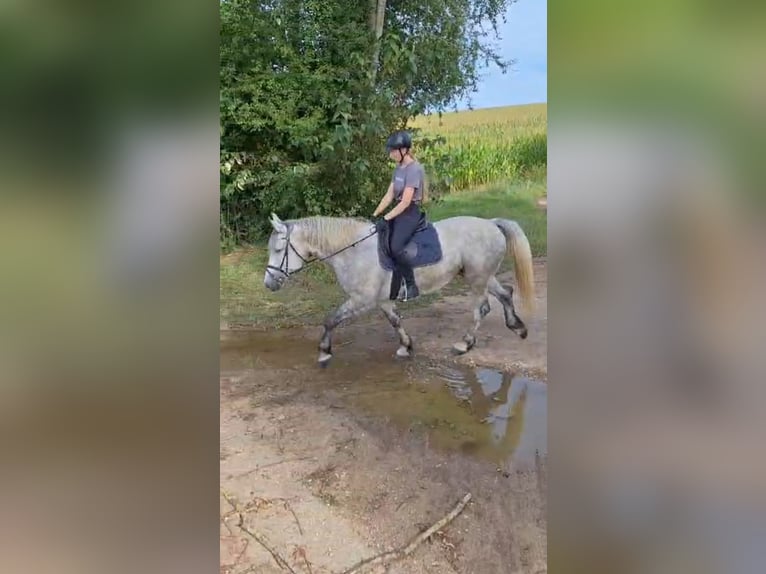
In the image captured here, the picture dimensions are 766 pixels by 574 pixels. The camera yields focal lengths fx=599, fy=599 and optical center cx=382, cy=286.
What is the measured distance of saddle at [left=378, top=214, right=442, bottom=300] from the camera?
234 centimetres

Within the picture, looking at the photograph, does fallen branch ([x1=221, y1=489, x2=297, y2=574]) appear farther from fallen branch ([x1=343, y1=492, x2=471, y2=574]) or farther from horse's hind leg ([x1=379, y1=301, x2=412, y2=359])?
horse's hind leg ([x1=379, y1=301, x2=412, y2=359])

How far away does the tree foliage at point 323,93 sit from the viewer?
2.28 meters

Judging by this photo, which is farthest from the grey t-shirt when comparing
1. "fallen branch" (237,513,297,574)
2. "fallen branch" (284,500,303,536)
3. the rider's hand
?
"fallen branch" (237,513,297,574)

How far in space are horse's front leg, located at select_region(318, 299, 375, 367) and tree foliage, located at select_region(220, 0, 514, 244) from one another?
1.19ft

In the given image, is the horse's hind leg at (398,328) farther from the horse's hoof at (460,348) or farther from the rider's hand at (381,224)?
the rider's hand at (381,224)

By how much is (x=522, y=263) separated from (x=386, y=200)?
570 mm

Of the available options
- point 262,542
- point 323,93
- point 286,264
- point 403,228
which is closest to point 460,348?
point 403,228

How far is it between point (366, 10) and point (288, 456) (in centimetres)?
172

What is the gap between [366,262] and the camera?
2365 millimetres

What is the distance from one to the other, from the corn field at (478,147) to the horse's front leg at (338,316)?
0.52 meters

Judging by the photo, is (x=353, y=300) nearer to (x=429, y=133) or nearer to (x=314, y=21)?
(x=429, y=133)
